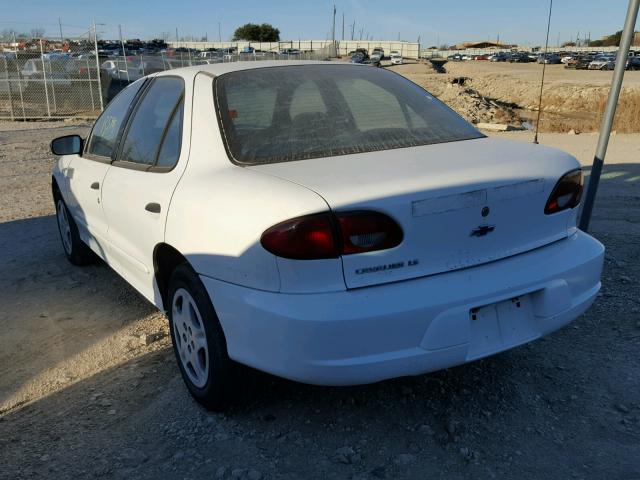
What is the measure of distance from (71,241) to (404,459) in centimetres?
377

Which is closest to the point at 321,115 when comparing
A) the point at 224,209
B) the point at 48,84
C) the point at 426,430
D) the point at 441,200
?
the point at 224,209

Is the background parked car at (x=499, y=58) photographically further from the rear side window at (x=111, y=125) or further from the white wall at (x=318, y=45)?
the rear side window at (x=111, y=125)

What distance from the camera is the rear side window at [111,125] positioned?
419cm

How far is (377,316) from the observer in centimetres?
237

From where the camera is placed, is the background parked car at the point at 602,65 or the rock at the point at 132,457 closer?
the rock at the point at 132,457

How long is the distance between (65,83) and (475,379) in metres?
21.3

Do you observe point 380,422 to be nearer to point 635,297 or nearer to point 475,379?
point 475,379

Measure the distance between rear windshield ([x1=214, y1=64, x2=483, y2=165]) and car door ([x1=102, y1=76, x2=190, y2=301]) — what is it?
1.06 feet

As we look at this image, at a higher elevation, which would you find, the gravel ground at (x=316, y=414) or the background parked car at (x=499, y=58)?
the gravel ground at (x=316, y=414)

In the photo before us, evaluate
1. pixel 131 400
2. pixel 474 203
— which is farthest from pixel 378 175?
pixel 131 400

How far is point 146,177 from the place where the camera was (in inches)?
136

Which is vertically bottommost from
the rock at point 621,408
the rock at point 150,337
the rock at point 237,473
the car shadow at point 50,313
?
the car shadow at point 50,313

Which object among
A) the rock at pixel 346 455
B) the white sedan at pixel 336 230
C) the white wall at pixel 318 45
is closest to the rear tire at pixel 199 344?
the white sedan at pixel 336 230

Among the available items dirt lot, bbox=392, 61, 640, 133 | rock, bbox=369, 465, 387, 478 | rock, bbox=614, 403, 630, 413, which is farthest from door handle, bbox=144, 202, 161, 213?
dirt lot, bbox=392, 61, 640, 133
